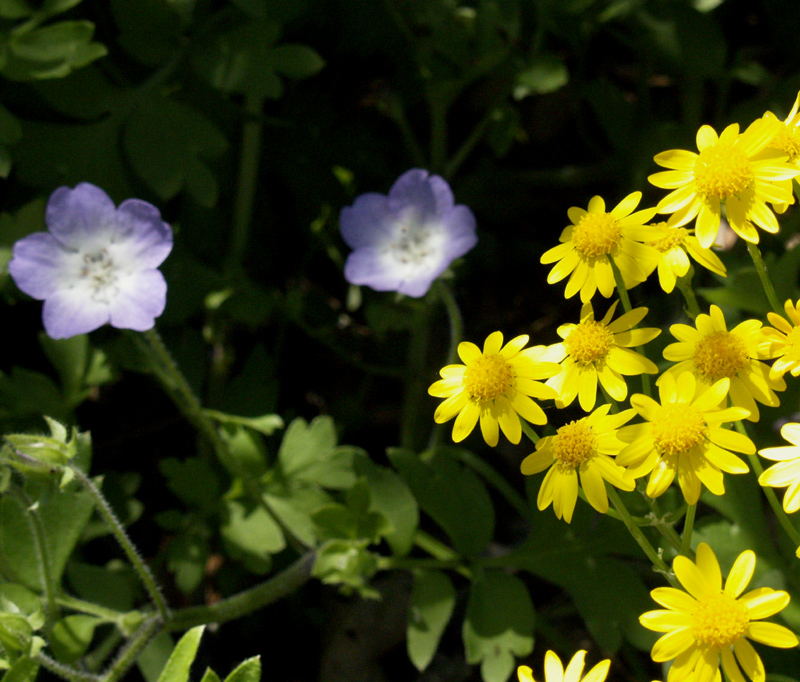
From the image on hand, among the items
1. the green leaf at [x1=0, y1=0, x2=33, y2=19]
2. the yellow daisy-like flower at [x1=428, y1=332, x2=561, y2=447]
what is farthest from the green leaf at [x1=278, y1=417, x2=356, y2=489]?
the green leaf at [x1=0, y1=0, x2=33, y2=19]

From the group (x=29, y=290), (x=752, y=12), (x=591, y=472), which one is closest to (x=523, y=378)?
(x=591, y=472)

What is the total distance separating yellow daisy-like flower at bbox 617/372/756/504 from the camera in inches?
45.7

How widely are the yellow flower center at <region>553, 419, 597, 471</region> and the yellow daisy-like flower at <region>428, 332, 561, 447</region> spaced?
0.04m

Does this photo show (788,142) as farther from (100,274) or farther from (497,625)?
(100,274)

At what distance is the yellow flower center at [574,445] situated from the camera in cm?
121

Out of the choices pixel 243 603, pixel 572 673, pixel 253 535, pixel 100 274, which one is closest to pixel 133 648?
pixel 243 603

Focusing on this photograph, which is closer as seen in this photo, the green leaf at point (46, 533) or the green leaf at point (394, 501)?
the green leaf at point (46, 533)

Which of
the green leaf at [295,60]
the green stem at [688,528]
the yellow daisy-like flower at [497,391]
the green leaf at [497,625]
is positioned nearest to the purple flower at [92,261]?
the green leaf at [295,60]

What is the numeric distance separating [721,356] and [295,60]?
4.66ft

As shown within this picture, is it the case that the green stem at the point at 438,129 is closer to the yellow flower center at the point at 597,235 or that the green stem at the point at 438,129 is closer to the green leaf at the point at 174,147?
the green leaf at the point at 174,147

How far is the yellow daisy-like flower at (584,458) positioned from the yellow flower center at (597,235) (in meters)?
0.26

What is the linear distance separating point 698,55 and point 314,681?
84.5 inches

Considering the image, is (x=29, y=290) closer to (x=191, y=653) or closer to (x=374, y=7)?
(x=191, y=653)

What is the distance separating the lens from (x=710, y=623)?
3.57 ft
